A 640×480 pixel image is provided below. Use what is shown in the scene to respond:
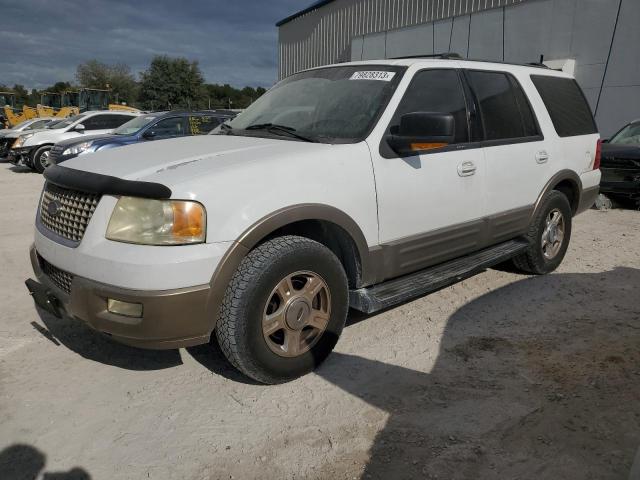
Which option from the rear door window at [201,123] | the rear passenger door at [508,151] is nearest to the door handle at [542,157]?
the rear passenger door at [508,151]

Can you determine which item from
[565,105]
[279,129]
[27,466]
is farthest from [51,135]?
[27,466]

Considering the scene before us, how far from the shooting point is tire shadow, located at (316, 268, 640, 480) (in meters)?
2.44

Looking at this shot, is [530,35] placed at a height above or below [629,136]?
above

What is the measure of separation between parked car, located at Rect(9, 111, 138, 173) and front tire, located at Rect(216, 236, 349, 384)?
12750 millimetres

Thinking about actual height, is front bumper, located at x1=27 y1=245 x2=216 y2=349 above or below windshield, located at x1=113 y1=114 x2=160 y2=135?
below

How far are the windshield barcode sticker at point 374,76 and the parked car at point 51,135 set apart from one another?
39.3 ft

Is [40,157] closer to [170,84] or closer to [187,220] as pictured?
[187,220]

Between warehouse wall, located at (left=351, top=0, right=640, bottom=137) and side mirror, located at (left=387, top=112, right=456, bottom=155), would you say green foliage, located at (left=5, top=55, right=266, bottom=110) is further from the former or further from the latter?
side mirror, located at (left=387, top=112, right=456, bottom=155)

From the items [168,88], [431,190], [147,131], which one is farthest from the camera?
[168,88]

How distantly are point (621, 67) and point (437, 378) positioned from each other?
12795 mm

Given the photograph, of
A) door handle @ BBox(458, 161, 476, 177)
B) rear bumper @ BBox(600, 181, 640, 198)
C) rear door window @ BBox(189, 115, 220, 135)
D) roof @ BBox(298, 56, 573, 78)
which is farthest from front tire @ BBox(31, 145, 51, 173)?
door handle @ BBox(458, 161, 476, 177)

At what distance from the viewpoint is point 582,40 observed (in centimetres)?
1363

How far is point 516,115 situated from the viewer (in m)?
4.54

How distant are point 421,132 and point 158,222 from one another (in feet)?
5.43
